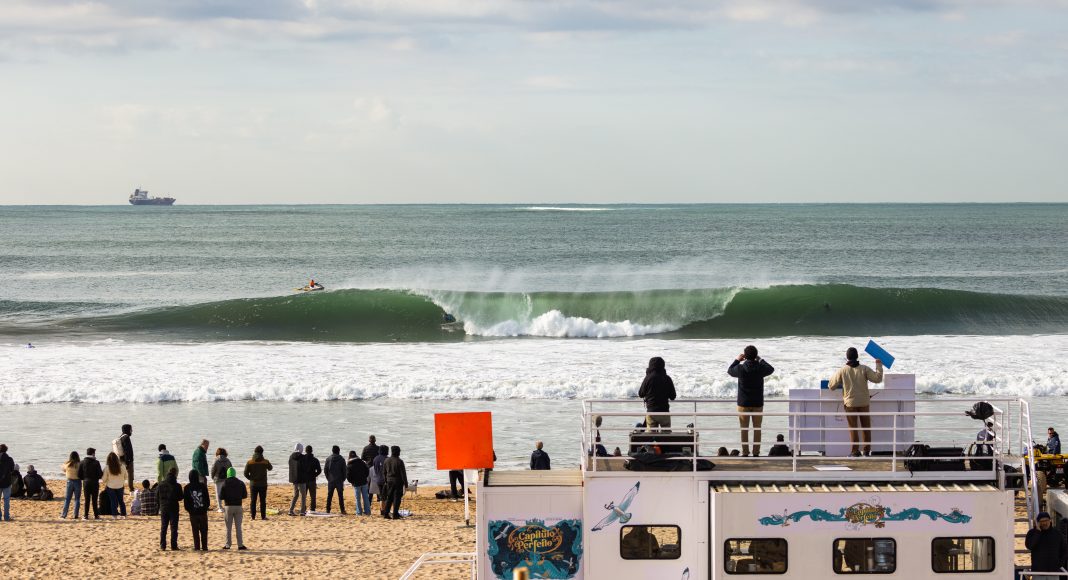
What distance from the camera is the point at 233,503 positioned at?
576 inches

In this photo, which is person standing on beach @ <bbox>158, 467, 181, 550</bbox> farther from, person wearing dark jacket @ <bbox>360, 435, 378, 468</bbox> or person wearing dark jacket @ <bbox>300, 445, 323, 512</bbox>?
person wearing dark jacket @ <bbox>360, 435, 378, 468</bbox>

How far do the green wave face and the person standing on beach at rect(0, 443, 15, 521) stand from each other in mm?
22353

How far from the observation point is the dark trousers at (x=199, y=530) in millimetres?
14789

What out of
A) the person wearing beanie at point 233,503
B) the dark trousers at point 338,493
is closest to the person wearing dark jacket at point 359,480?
the dark trousers at point 338,493

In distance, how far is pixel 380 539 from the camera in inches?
600

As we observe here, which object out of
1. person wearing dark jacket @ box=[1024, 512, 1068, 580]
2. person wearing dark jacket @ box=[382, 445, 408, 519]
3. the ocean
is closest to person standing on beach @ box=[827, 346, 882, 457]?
person wearing dark jacket @ box=[1024, 512, 1068, 580]

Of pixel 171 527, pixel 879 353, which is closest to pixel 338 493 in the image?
pixel 171 527

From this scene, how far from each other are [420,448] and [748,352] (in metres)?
10.7

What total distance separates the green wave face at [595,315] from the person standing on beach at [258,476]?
73.1 feet

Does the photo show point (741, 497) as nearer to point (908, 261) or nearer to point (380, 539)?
point (380, 539)

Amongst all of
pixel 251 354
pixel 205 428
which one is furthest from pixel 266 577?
pixel 251 354

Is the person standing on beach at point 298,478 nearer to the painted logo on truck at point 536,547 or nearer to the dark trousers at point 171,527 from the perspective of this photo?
the dark trousers at point 171,527

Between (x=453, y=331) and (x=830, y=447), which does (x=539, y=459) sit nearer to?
(x=830, y=447)

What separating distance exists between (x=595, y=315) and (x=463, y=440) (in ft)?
107
